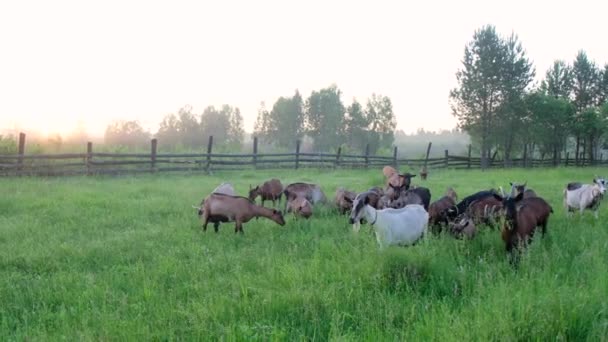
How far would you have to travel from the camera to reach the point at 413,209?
8.12 metres

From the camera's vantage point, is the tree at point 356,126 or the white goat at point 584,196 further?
Answer: the tree at point 356,126

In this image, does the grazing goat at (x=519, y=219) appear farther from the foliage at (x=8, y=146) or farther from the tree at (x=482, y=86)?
the tree at (x=482, y=86)

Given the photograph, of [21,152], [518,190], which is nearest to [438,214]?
[518,190]

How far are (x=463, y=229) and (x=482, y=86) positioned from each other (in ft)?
121

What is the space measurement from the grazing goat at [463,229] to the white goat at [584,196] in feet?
14.5

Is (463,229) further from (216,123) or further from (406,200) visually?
(216,123)

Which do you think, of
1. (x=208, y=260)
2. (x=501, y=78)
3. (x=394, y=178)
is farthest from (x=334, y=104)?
(x=208, y=260)

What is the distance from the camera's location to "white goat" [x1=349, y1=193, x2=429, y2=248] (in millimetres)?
7633

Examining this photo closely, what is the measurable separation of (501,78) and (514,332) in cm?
4146

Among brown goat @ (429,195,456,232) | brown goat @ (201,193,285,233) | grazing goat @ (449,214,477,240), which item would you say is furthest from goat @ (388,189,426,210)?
brown goat @ (201,193,285,233)

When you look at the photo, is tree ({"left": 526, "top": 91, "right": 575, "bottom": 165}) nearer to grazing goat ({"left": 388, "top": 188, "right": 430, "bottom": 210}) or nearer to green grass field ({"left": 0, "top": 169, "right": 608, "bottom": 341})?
green grass field ({"left": 0, "top": 169, "right": 608, "bottom": 341})

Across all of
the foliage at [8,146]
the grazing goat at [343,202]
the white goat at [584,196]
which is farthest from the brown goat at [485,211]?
the foliage at [8,146]

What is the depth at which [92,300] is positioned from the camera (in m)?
5.38

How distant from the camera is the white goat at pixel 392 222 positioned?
7.63m
